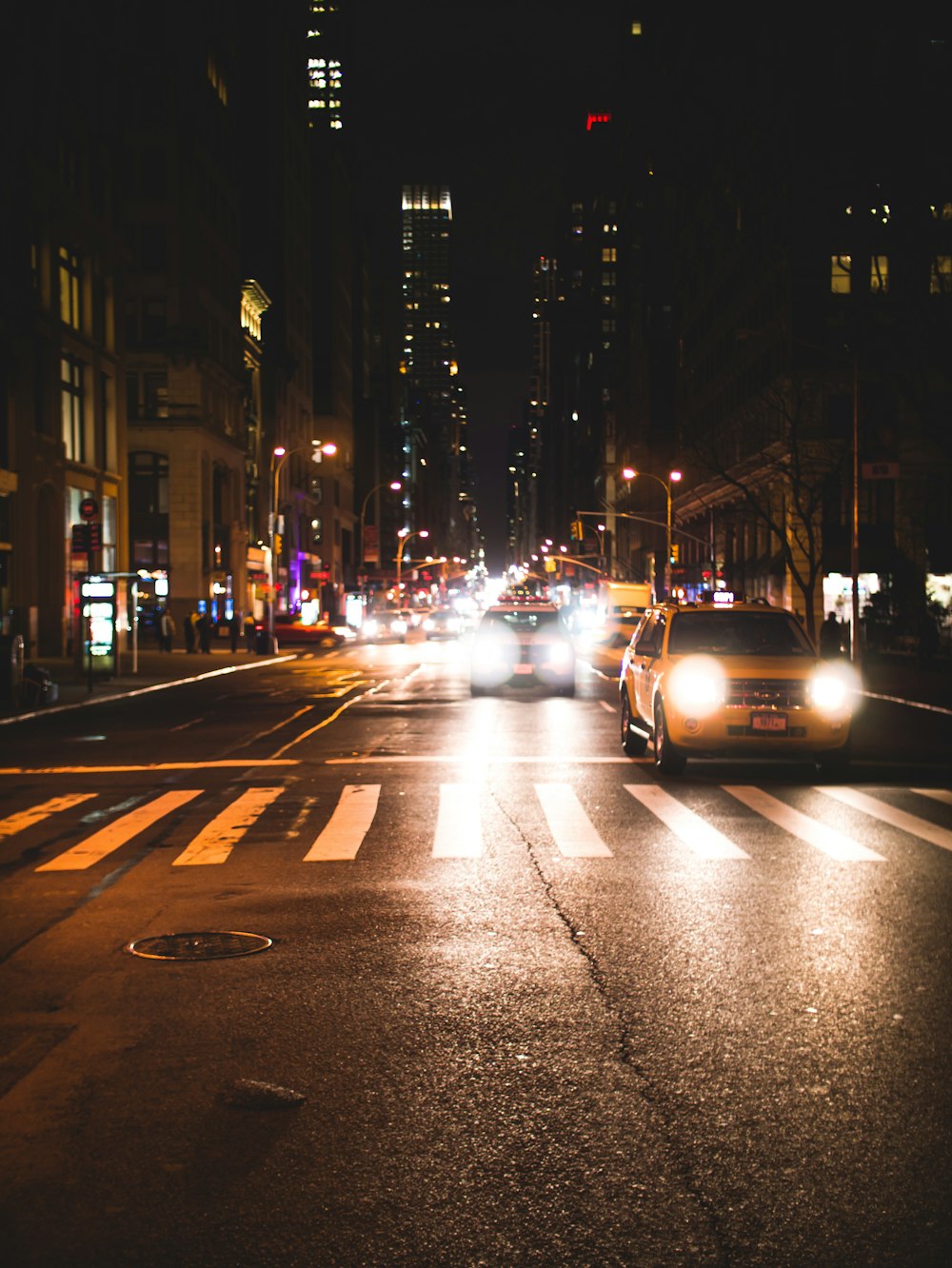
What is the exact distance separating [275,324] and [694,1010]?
99.9m

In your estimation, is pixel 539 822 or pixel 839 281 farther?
pixel 839 281

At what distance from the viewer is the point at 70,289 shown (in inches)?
2004

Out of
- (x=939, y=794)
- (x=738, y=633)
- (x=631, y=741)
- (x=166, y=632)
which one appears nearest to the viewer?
(x=939, y=794)

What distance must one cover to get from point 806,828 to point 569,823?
6.70 ft

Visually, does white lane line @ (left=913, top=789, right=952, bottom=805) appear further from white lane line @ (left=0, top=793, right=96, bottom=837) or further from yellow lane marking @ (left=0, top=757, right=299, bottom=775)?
white lane line @ (left=0, top=793, right=96, bottom=837)

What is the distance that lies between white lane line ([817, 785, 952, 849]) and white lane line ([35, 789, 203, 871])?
6597 millimetres

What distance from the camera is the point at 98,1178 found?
453 cm

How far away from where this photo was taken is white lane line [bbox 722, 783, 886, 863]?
10.8 meters

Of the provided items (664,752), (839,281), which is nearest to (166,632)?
(839,281)

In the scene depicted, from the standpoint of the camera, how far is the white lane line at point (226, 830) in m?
10.7

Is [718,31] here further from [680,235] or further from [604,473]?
[604,473]

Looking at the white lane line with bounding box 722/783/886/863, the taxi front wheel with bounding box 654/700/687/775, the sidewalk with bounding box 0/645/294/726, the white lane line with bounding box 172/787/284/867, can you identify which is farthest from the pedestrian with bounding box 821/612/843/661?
the white lane line with bounding box 172/787/284/867

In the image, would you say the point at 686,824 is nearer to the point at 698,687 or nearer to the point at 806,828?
the point at 806,828

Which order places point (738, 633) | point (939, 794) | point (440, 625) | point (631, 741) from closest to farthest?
point (939, 794) < point (738, 633) < point (631, 741) < point (440, 625)
